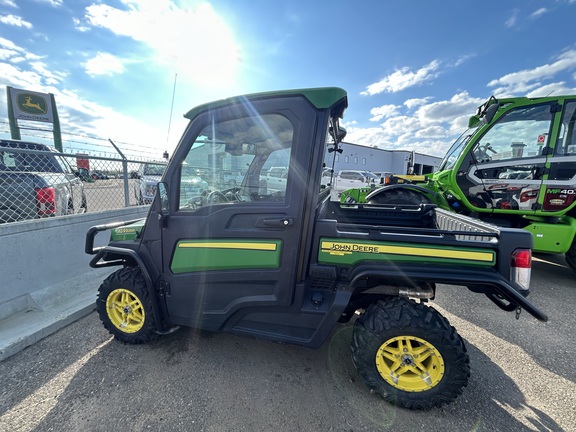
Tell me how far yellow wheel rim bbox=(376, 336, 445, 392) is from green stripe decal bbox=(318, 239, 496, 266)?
0.57m

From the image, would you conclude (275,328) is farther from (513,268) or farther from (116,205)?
(116,205)

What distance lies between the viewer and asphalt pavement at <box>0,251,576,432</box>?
1.68 m

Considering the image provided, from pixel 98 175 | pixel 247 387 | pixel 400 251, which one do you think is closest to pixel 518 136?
pixel 400 251

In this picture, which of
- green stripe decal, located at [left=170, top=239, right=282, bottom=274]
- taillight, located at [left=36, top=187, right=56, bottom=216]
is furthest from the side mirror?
taillight, located at [left=36, top=187, right=56, bottom=216]

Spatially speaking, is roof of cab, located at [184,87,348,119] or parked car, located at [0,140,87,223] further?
parked car, located at [0,140,87,223]

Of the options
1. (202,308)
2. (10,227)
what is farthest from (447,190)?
(10,227)

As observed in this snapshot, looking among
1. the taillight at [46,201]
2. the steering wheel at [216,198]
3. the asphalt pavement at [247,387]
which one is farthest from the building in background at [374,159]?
the steering wheel at [216,198]

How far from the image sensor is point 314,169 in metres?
1.80

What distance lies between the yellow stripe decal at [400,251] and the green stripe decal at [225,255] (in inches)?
16.1

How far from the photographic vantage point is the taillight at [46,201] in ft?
10.3

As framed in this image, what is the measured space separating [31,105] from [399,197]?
9.18 metres

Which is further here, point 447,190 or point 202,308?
point 447,190

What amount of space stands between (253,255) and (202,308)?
673 millimetres

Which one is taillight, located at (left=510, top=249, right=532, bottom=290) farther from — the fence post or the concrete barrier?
the fence post
